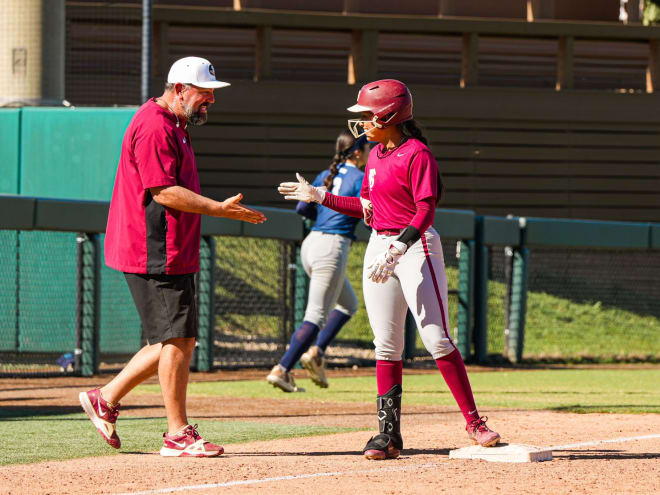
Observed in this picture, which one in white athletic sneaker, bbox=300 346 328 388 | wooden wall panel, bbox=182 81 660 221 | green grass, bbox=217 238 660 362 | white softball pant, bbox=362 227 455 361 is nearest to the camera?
white softball pant, bbox=362 227 455 361

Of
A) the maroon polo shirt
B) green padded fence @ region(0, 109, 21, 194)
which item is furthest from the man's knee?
green padded fence @ region(0, 109, 21, 194)

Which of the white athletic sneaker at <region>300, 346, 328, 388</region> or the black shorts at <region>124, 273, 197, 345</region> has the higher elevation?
the black shorts at <region>124, 273, 197, 345</region>

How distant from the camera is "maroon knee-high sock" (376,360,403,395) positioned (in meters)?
6.38

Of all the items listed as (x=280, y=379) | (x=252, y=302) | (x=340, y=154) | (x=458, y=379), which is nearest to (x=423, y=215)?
(x=458, y=379)

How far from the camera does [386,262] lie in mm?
6039

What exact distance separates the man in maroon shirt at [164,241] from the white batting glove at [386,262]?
0.60m

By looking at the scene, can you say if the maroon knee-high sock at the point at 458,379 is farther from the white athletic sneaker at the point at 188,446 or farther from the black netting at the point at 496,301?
the black netting at the point at 496,301

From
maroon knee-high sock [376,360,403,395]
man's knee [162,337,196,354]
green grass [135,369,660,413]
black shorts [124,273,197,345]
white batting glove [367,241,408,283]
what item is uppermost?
white batting glove [367,241,408,283]

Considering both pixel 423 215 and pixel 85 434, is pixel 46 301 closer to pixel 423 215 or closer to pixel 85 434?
pixel 85 434

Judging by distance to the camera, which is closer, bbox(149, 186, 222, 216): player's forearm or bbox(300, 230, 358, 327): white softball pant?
bbox(149, 186, 222, 216): player's forearm

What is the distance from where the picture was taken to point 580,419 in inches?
330

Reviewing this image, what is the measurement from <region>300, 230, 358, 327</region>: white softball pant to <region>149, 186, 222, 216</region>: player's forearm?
4071mm

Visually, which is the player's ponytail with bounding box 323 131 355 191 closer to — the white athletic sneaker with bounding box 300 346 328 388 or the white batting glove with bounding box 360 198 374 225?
the white athletic sneaker with bounding box 300 346 328 388

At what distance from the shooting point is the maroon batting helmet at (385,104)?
637 centimetres
